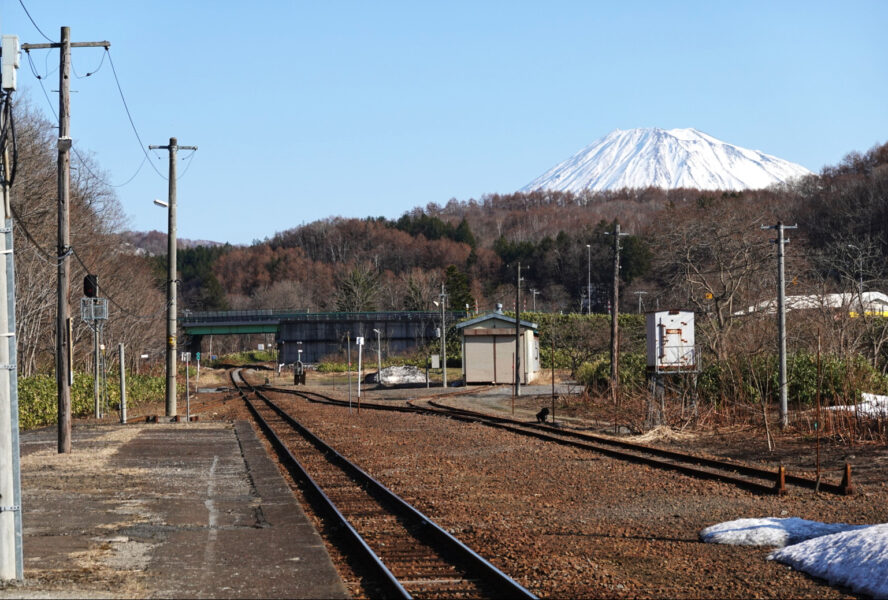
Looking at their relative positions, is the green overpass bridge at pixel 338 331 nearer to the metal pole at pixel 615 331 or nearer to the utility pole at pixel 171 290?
the metal pole at pixel 615 331

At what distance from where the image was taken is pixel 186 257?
6629 inches

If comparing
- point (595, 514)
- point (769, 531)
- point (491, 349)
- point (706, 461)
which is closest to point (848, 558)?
point (769, 531)

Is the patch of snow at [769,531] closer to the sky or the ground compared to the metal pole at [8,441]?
closer to the ground

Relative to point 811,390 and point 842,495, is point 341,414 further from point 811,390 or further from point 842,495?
point 842,495

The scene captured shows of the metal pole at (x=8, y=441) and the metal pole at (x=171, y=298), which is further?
the metal pole at (x=171, y=298)

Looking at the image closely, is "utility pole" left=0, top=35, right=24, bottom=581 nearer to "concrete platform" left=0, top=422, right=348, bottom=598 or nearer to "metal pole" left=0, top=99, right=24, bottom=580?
"metal pole" left=0, top=99, right=24, bottom=580

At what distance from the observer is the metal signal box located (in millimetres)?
24422

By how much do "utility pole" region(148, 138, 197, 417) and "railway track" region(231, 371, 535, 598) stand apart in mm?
14370

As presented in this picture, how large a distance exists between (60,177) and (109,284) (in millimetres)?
43501

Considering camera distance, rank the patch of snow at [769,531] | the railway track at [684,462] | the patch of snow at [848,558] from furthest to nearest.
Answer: the railway track at [684,462] → the patch of snow at [769,531] → the patch of snow at [848,558]

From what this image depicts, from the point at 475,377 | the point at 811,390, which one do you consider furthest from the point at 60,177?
the point at 475,377

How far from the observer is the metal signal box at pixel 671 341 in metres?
24.4

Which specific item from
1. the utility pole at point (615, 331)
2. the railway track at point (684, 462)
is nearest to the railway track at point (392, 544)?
the railway track at point (684, 462)

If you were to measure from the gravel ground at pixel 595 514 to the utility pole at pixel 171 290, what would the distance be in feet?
38.5
